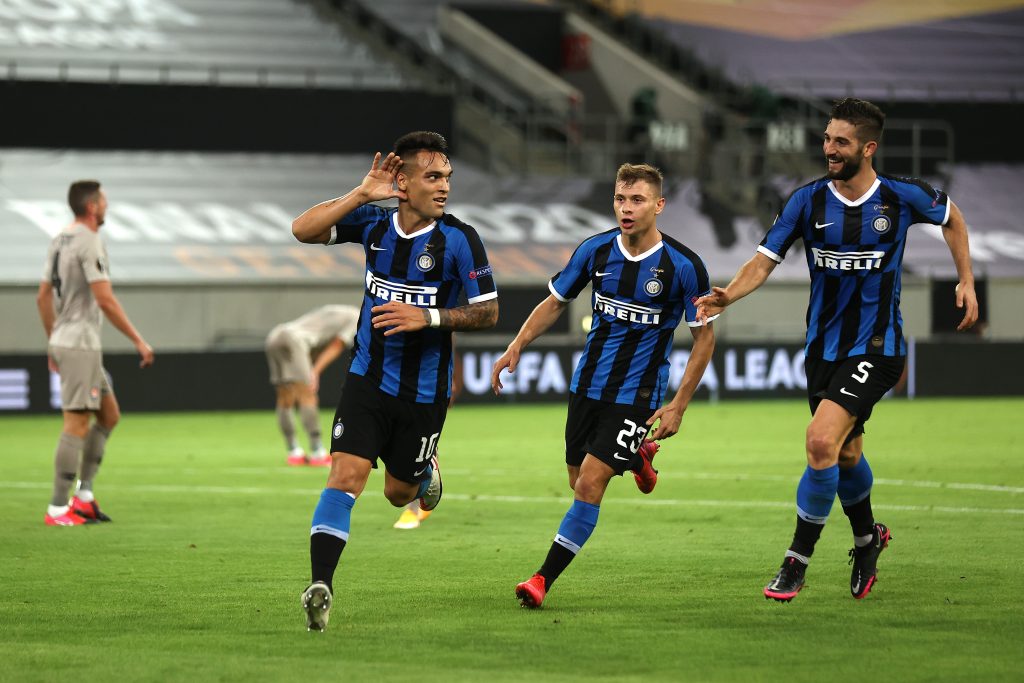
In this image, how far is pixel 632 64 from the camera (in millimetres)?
34188

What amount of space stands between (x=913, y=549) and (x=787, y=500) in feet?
8.68

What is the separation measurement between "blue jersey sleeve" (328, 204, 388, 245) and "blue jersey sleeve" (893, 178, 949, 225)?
246 centimetres

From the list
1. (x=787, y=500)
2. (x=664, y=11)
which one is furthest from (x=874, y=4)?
(x=787, y=500)

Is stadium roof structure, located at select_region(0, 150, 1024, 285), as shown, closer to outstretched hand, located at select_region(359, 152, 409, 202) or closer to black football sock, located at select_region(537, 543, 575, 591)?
black football sock, located at select_region(537, 543, 575, 591)

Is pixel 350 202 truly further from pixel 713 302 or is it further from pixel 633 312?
pixel 713 302

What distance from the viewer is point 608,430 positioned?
7395 millimetres

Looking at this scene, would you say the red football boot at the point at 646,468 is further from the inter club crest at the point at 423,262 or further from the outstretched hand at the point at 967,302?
the outstretched hand at the point at 967,302

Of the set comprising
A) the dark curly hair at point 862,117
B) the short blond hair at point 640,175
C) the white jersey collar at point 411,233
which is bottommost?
the white jersey collar at point 411,233

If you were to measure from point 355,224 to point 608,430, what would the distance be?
5.00 feet

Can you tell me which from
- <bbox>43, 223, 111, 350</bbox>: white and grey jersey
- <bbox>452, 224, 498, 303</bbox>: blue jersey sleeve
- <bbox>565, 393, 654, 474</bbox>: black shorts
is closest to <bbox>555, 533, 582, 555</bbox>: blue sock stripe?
<bbox>565, 393, 654, 474</bbox>: black shorts

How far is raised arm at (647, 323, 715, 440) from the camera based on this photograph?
24.1 feet

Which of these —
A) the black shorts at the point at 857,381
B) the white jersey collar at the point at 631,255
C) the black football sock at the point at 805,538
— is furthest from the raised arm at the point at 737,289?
the black football sock at the point at 805,538

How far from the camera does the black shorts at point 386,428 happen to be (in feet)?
22.7

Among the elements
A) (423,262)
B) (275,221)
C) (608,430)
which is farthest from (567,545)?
(275,221)
